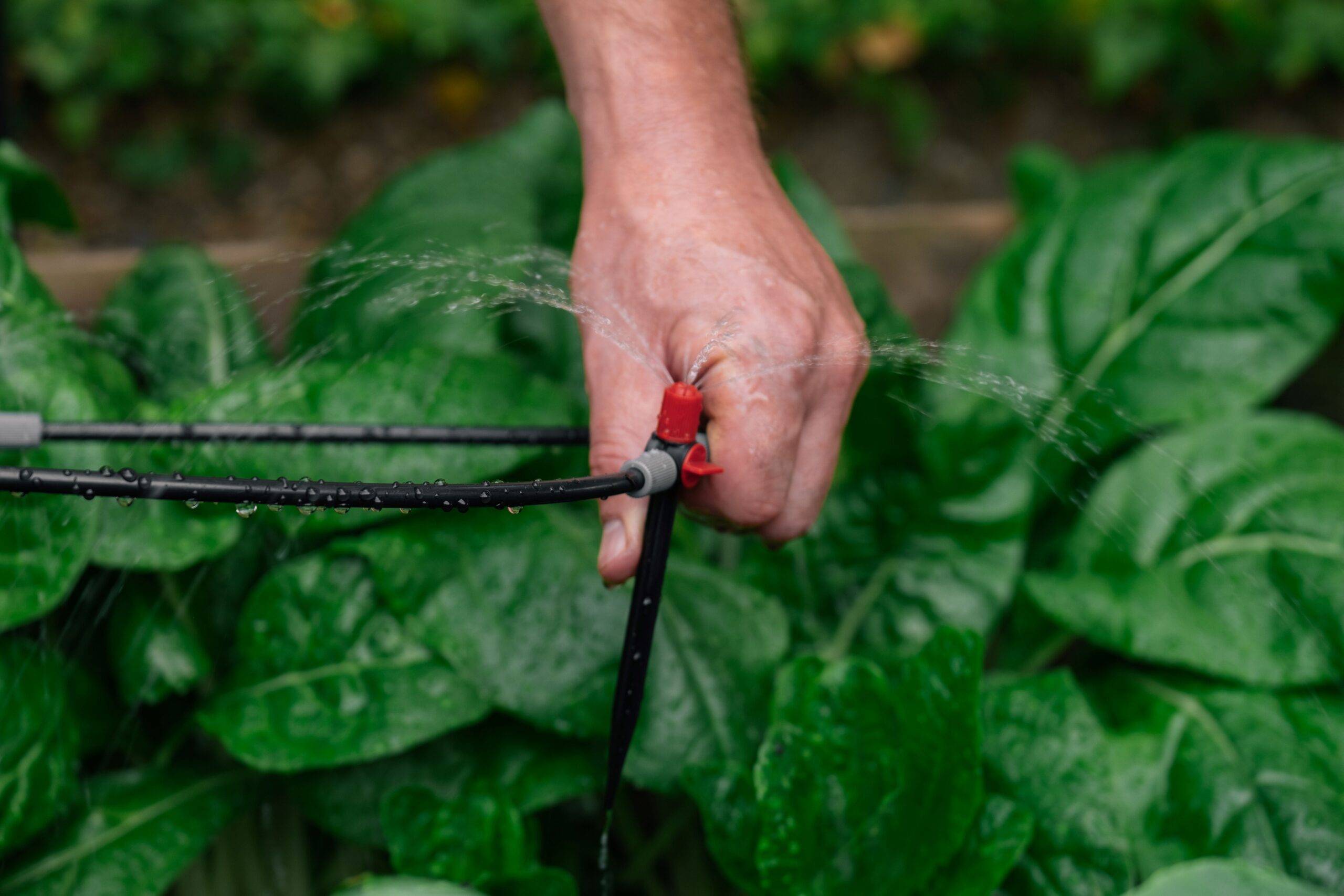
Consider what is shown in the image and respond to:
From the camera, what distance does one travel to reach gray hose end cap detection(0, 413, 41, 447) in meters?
0.87

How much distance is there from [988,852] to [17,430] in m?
1.05

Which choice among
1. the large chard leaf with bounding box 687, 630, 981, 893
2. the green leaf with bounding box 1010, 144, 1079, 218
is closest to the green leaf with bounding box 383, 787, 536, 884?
the large chard leaf with bounding box 687, 630, 981, 893

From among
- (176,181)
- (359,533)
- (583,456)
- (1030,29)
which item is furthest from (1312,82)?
(176,181)

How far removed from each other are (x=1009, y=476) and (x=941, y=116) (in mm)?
1751

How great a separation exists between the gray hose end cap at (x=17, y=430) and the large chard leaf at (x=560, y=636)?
34 centimetres

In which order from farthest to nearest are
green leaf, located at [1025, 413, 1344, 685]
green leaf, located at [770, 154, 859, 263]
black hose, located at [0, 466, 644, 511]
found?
green leaf, located at [770, 154, 859, 263] < green leaf, located at [1025, 413, 1344, 685] < black hose, located at [0, 466, 644, 511]

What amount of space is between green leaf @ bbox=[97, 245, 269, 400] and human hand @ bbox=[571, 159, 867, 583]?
778 millimetres

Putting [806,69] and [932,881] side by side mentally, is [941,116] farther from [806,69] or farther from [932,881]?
[932,881]

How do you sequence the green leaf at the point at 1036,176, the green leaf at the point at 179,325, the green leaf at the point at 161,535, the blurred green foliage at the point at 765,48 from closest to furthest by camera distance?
the green leaf at the point at 161,535, the green leaf at the point at 179,325, the green leaf at the point at 1036,176, the blurred green foliage at the point at 765,48

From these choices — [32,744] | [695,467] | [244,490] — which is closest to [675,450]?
[695,467]

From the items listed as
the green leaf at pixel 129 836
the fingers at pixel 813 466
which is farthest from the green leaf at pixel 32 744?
the fingers at pixel 813 466

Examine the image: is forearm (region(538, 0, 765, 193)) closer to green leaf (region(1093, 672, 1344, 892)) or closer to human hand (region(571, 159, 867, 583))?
human hand (region(571, 159, 867, 583))

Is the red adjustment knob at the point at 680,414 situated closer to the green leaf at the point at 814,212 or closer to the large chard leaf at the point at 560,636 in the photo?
the large chard leaf at the point at 560,636

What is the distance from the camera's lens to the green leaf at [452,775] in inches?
43.3
